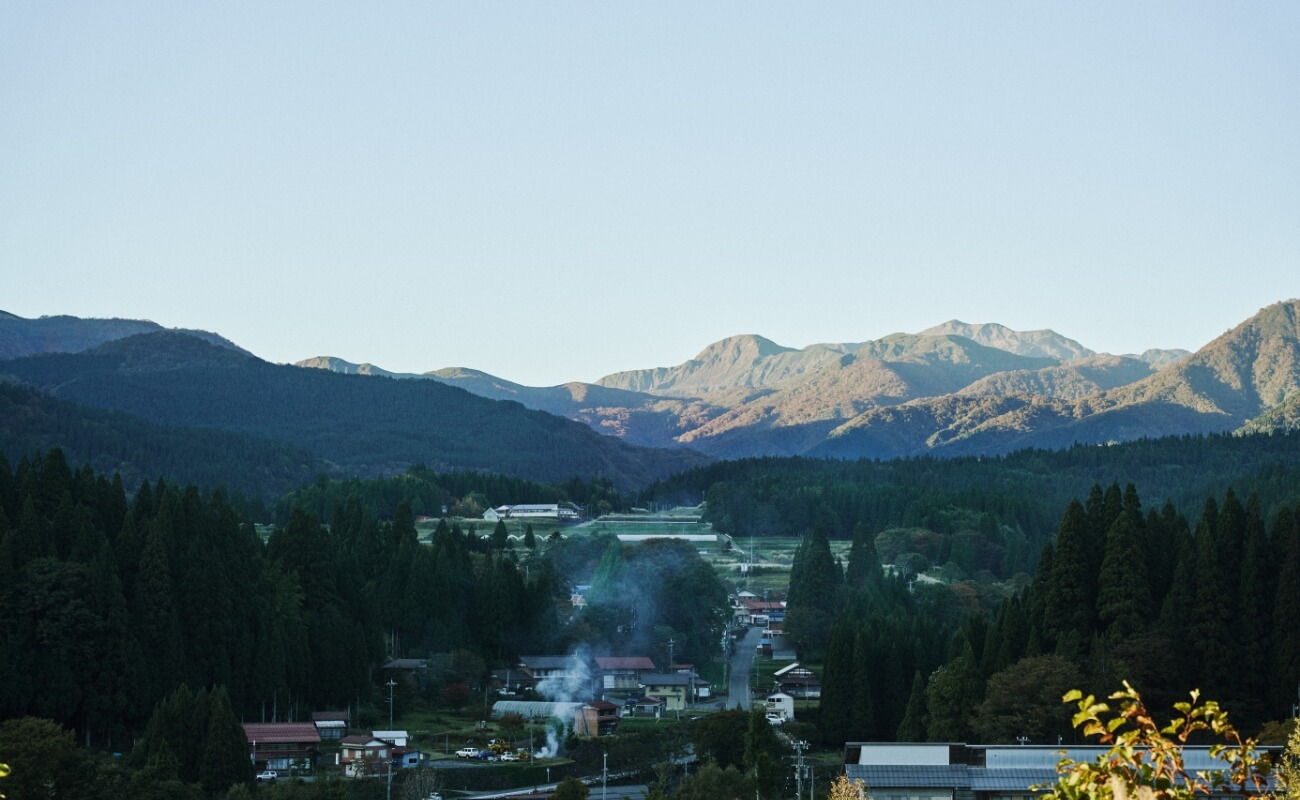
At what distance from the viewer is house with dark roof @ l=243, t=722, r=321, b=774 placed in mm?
61375

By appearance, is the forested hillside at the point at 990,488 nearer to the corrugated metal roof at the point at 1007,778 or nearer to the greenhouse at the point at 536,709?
the greenhouse at the point at 536,709

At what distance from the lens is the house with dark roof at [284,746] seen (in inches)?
2416

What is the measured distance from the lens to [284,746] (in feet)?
206

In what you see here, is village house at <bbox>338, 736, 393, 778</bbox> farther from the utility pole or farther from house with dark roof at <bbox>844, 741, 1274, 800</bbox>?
house with dark roof at <bbox>844, 741, 1274, 800</bbox>

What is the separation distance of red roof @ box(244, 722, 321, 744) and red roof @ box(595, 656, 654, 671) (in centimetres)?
2360

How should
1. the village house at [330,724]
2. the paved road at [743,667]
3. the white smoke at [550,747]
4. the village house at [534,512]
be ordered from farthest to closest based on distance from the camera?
1. the village house at [534,512]
2. the paved road at [743,667]
3. the village house at [330,724]
4. the white smoke at [550,747]

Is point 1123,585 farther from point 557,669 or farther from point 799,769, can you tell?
point 557,669

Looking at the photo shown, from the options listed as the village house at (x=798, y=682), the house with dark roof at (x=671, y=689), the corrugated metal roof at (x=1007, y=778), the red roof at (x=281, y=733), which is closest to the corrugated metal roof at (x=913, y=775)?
the corrugated metal roof at (x=1007, y=778)

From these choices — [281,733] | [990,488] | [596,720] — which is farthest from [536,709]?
[990,488]

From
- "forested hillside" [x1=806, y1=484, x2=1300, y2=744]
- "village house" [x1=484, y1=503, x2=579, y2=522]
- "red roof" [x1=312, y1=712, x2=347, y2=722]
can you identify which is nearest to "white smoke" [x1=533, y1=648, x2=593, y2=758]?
"red roof" [x1=312, y1=712, x2=347, y2=722]

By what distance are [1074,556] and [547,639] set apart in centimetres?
3188

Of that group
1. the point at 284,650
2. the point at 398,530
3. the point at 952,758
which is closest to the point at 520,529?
the point at 398,530

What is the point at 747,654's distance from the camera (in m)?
96.8

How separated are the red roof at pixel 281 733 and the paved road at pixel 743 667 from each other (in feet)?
66.5
